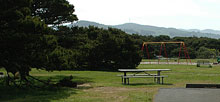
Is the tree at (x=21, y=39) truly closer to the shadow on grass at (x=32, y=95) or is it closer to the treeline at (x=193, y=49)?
the shadow on grass at (x=32, y=95)

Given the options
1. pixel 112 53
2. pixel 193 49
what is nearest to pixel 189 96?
pixel 112 53

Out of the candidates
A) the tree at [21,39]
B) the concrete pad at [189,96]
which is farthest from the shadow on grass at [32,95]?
the concrete pad at [189,96]

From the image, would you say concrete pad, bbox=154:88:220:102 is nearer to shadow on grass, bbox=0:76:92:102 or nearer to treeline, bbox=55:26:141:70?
shadow on grass, bbox=0:76:92:102

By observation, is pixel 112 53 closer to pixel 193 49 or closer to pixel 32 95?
pixel 32 95

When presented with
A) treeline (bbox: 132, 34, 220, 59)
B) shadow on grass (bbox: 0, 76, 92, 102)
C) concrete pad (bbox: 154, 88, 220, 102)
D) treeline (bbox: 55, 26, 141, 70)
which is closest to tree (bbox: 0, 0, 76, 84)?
shadow on grass (bbox: 0, 76, 92, 102)

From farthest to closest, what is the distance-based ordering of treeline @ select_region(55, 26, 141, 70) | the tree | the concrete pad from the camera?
1. treeline @ select_region(55, 26, 141, 70)
2. the tree
3. the concrete pad

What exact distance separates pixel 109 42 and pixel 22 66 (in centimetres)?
2242

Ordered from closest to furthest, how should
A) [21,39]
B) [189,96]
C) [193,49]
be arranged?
[189,96] < [21,39] < [193,49]

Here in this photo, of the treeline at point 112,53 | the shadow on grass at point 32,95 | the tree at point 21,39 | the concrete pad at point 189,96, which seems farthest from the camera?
the treeline at point 112,53

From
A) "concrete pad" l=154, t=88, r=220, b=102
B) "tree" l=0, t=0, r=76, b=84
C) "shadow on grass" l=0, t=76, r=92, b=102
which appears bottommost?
"shadow on grass" l=0, t=76, r=92, b=102

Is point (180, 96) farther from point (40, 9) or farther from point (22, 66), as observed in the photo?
point (40, 9)

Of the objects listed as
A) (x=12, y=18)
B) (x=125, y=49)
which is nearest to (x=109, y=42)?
(x=125, y=49)

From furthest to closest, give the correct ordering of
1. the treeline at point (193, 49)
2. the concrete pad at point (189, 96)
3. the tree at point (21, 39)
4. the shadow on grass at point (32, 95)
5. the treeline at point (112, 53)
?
the treeline at point (193, 49)
the treeline at point (112, 53)
the tree at point (21, 39)
the shadow on grass at point (32, 95)
the concrete pad at point (189, 96)

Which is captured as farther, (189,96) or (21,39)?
(21,39)
